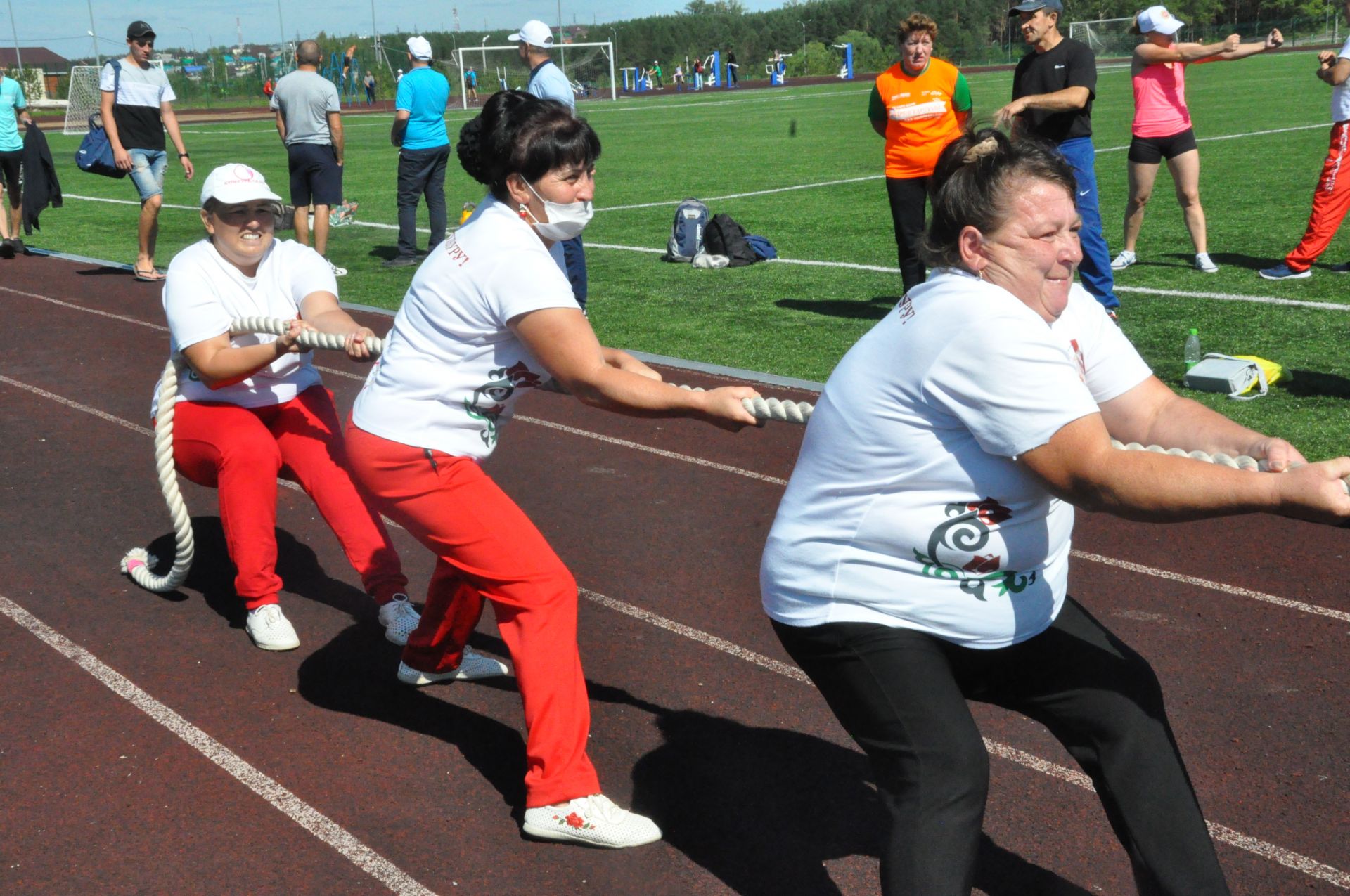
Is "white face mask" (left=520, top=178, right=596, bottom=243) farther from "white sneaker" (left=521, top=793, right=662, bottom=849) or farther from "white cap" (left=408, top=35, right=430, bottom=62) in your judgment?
"white cap" (left=408, top=35, right=430, bottom=62)

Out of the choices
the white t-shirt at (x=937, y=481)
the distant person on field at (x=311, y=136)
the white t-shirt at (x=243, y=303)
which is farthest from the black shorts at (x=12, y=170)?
the white t-shirt at (x=937, y=481)

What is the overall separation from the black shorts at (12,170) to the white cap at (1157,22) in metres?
11.8

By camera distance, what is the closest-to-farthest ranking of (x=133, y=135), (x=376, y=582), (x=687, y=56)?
(x=376, y=582) → (x=133, y=135) → (x=687, y=56)

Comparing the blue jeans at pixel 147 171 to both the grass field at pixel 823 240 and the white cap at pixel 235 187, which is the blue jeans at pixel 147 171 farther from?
the white cap at pixel 235 187

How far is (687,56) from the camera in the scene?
253 ft

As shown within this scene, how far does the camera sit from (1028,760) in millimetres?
3900

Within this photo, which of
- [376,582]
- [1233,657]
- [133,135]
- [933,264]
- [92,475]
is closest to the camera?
[933,264]

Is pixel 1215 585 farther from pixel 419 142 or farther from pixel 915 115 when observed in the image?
pixel 419 142

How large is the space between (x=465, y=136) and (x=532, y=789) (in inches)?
70.6

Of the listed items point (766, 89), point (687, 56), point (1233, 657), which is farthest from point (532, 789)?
point (687, 56)

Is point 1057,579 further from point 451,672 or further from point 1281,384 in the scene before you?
point 1281,384

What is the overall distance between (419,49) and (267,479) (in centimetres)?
922

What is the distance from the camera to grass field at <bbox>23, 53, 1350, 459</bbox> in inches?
342

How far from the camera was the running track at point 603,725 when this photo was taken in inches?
137
